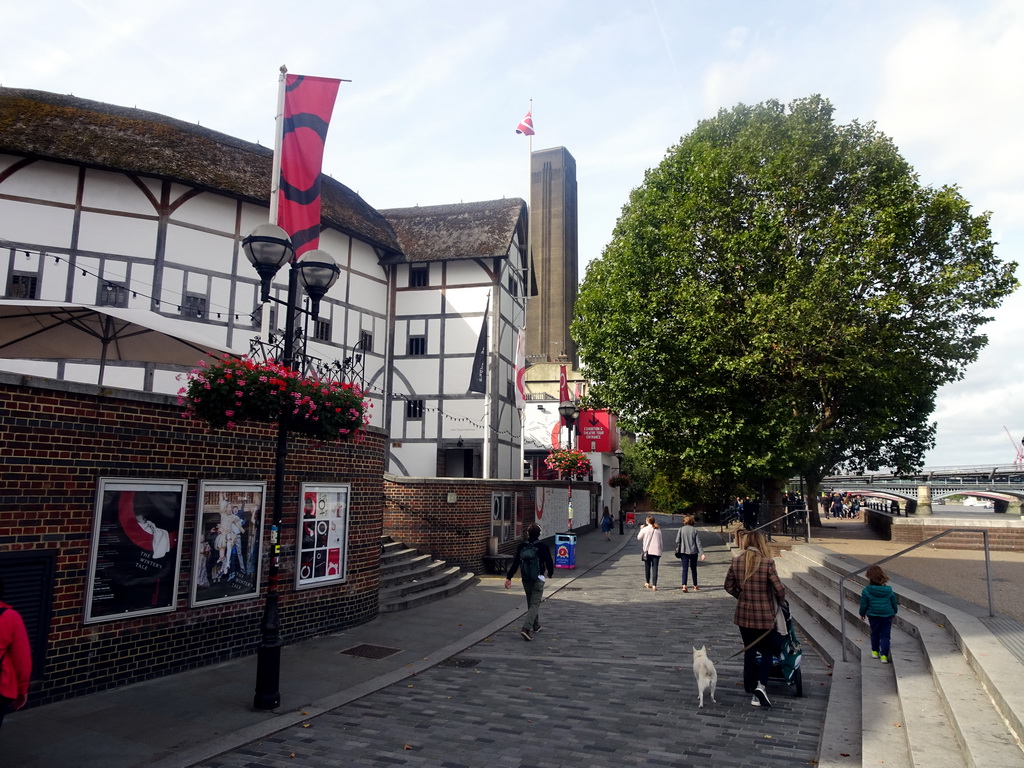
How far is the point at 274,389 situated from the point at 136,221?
14.4 metres

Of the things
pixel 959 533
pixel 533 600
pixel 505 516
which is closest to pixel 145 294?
pixel 505 516

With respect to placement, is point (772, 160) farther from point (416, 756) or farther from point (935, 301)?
point (416, 756)

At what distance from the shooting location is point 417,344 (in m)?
26.0

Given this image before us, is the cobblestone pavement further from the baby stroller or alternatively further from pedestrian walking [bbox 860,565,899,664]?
pedestrian walking [bbox 860,565,899,664]

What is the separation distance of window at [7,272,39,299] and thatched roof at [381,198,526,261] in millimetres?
12484

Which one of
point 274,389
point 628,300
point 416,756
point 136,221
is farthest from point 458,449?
point 416,756

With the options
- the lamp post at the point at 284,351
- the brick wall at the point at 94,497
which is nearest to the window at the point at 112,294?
the brick wall at the point at 94,497

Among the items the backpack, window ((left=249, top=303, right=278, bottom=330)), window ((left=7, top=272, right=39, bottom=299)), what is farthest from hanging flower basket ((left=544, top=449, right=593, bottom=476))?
window ((left=7, top=272, right=39, bottom=299))

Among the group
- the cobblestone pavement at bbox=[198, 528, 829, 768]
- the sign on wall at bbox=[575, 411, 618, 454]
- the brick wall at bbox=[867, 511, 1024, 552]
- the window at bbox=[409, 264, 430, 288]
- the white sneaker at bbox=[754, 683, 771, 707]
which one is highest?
the window at bbox=[409, 264, 430, 288]

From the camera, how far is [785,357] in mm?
19969

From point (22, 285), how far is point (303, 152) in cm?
1118

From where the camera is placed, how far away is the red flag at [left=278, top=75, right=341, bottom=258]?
11055mm

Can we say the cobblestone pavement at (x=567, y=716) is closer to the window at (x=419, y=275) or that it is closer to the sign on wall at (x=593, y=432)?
the window at (x=419, y=275)

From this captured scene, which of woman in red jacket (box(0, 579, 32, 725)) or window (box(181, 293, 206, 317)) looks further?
window (box(181, 293, 206, 317))
